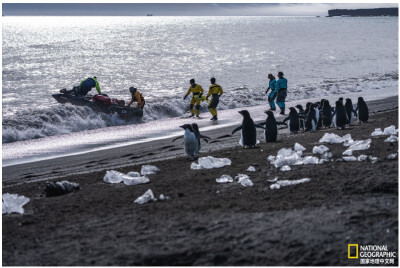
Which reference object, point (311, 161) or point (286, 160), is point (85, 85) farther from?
point (311, 161)

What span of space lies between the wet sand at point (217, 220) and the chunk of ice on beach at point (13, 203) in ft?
0.36

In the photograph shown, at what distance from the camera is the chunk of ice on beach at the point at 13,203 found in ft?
24.2

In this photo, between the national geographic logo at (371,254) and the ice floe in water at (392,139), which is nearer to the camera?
the national geographic logo at (371,254)

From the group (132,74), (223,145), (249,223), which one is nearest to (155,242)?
(249,223)

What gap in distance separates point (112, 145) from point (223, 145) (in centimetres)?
371

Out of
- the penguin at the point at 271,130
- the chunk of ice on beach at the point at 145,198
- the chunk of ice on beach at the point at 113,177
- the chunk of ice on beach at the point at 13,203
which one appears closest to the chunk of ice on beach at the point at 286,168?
the chunk of ice on beach at the point at 145,198

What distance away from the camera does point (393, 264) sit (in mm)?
4945

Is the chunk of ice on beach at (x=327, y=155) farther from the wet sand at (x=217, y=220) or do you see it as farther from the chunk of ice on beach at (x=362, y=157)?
the chunk of ice on beach at (x=362, y=157)

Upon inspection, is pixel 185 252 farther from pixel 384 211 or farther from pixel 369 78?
pixel 369 78

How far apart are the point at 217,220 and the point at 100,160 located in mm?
6819

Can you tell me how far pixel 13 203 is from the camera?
749 cm

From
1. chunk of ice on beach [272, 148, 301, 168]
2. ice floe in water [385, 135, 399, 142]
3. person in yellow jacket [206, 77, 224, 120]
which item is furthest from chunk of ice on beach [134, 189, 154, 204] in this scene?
person in yellow jacket [206, 77, 224, 120]

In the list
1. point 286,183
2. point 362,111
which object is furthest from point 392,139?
point 362,111

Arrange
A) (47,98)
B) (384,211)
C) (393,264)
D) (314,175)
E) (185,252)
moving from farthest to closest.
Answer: (47,98)
(314,175)
(384,211)
(185,252)
(393,264)
